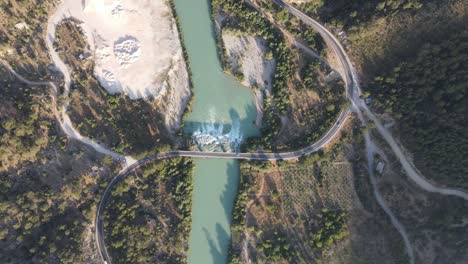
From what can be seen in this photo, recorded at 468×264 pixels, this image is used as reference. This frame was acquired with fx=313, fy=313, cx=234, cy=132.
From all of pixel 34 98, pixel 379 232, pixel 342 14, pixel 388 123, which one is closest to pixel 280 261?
pixel 379 232

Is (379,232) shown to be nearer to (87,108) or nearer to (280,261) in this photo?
(280,261)

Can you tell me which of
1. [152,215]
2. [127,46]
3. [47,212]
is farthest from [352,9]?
[47,212]

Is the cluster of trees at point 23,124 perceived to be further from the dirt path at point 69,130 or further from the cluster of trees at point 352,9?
the cluster of trees at point 352,9

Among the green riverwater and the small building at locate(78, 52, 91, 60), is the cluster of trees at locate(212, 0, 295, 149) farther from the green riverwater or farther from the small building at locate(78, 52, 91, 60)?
the small building at locate(78, 52, 91, 60)

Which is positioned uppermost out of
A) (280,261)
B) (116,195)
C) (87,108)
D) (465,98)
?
(465,98)

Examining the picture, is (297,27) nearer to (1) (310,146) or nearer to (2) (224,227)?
(1) (310,146)

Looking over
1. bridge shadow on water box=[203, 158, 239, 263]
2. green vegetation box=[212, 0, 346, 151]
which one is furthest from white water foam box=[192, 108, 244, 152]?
bridge shadow on water box=[203, 158, 239, 263]
